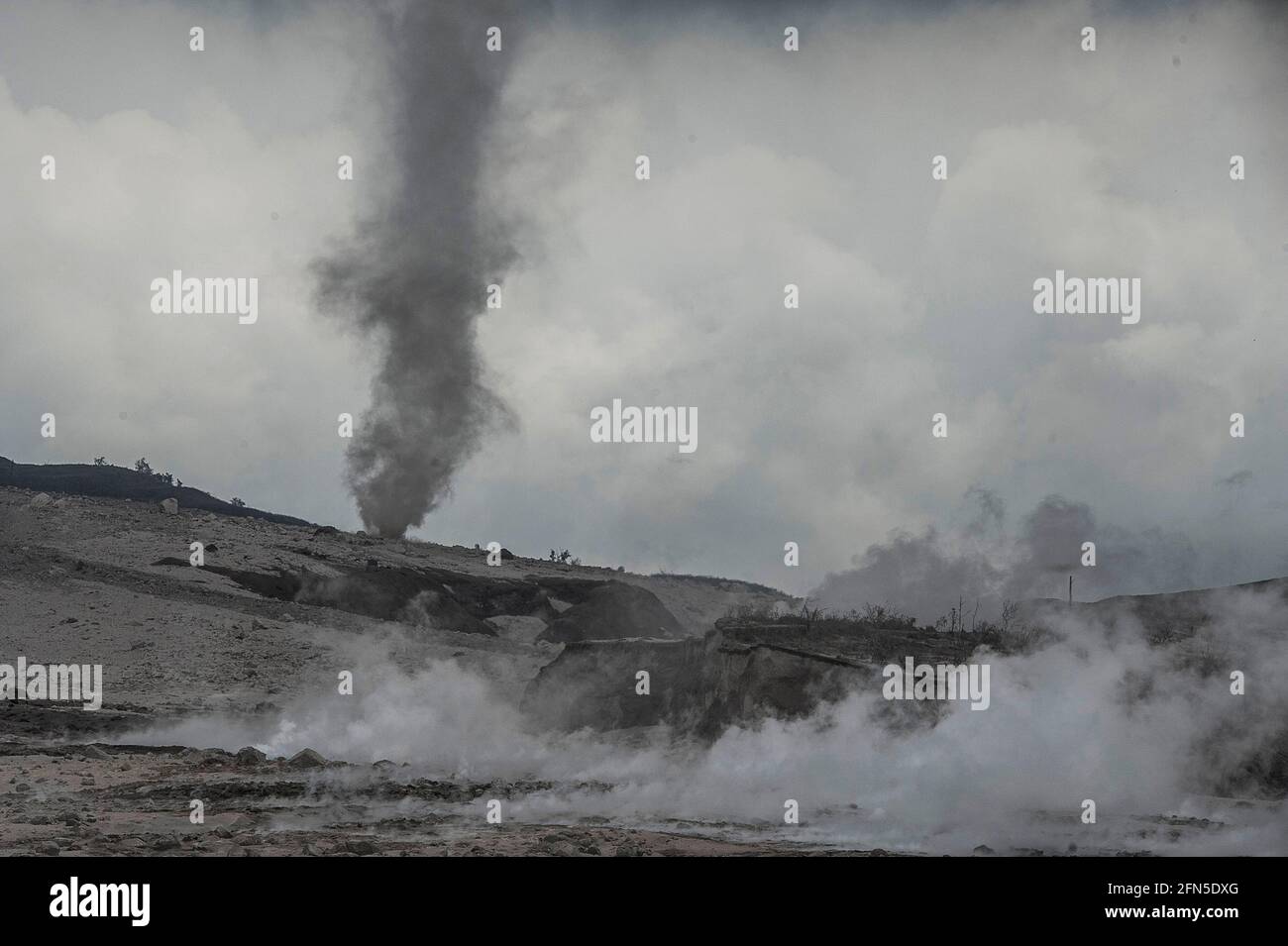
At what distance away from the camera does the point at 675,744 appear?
1080 inches

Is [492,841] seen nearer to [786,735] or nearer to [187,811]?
[187,811]

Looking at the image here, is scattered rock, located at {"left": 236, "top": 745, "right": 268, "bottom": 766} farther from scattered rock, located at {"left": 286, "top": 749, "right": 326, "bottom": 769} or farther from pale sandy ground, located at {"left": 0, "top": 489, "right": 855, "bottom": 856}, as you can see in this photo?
scattered rock, located at {"left": 286, "top": 749, "right": 326, "bottom": 769}

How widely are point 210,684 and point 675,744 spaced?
17.9 meters

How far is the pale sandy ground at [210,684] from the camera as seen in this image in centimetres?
1848

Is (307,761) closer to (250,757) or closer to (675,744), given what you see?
(250,757)

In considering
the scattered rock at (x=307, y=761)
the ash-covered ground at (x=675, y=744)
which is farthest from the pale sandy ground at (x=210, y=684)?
the scattered rock at (x=307, y=761)

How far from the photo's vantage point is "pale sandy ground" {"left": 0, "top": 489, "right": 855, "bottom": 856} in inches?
728

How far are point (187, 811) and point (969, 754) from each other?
11739mm

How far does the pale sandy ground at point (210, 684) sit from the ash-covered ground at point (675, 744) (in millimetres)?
118

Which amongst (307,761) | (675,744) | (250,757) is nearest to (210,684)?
(250,757)

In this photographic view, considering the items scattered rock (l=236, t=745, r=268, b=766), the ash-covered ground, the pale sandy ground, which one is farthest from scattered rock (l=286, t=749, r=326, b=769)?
scattered rock (l=236, t=745, r=268, b=766)

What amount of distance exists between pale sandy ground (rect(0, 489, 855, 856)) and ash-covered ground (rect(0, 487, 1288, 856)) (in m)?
0.12

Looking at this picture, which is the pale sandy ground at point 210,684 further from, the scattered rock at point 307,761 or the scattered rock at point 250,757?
the scattered rock at point 307,761

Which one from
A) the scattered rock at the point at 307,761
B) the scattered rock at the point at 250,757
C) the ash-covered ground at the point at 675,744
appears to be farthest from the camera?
the scattered rock at the point at 250,757
